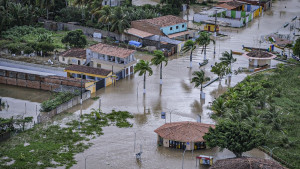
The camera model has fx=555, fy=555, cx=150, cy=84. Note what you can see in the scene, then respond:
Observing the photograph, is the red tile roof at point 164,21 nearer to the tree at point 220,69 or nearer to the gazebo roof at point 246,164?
the tree at point 220,69

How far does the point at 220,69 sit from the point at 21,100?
87.3 ft

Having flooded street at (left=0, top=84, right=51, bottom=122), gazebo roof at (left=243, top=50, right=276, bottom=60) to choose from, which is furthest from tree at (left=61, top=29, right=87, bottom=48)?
gazebo roof at (left=243, top=50, right=276, bottom=60)

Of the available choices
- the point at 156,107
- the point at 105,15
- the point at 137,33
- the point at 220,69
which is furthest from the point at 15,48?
the point at 220,69

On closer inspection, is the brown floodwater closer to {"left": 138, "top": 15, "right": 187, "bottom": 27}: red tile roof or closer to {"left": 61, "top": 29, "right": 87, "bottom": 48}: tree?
{"left": 138, "top": 15, "right": 187, "bottom": 27}: red tile roof

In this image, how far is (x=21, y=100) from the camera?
226ft

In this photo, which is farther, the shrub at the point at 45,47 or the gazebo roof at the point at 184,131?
the shrub at the point at 45,47

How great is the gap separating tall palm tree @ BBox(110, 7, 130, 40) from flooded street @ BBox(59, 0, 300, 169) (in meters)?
7.18

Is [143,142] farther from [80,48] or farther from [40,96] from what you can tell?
[80,48]

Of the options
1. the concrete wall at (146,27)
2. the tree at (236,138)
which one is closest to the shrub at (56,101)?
the tree at (236,138)

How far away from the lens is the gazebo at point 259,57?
82.3 meters

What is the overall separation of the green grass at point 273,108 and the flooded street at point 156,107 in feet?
7.92

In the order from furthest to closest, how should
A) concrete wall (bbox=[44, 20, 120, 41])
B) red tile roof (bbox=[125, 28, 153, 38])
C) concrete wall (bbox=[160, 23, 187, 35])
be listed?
concrete wall (bbox=[44, 20, 120, 41]), concrete wall (bbox=[160, 23, 187, 35]), red tile roof (bbox=[125, 28, 153, 38])

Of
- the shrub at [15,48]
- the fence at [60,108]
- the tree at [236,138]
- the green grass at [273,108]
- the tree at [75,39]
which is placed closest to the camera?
the tree at [236,138]

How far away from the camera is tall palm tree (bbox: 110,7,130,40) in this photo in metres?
91.7
